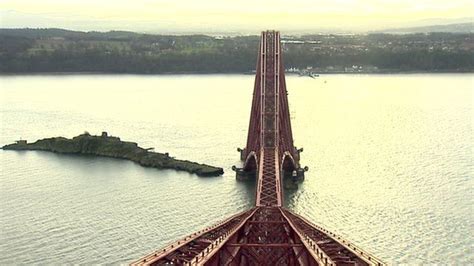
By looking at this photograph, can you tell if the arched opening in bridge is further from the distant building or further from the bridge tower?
the distant building

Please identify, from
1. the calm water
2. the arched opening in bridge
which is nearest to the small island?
the calm water

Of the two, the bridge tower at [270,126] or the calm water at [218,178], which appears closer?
the calm water at [218,178]

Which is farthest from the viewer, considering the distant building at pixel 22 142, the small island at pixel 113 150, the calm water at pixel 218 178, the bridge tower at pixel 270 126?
the distant building at pixel 22 142

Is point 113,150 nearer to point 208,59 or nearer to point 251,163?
point 251,163

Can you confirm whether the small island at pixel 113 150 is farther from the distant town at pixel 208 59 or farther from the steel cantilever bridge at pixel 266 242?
the distant town at pixel 208 59

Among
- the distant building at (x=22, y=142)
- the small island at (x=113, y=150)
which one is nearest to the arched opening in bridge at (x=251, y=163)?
the small island at (x=113, y=150)

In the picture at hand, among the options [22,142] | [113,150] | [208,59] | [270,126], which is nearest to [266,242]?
[270,126]

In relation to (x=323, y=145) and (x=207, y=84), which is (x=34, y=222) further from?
(x=207, y=84)
